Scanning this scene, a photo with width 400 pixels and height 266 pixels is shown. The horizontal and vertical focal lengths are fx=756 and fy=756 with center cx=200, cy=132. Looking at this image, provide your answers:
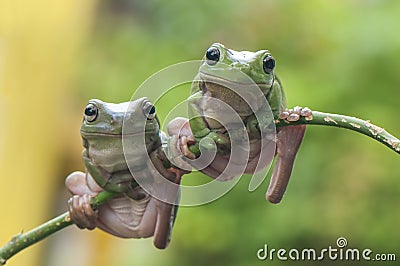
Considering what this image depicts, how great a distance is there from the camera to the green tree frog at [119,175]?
0.69 metres

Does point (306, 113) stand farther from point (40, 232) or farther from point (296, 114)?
point (40, 232)

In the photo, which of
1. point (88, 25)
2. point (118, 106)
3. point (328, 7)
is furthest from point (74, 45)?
point (118, 106)

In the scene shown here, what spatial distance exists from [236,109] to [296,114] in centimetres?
6

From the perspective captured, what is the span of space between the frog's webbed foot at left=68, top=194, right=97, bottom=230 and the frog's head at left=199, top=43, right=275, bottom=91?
194 mm

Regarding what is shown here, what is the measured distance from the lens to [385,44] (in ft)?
6.91

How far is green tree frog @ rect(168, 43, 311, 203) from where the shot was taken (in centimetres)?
65

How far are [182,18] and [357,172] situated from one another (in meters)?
0.94

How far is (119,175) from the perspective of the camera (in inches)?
28.0
